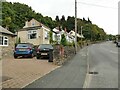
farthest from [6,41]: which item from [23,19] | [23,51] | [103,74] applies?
[23,19]

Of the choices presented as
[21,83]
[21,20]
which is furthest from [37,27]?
[21,83]

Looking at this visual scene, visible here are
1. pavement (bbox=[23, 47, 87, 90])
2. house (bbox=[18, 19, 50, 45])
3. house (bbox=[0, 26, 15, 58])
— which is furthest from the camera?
house (bbox=[18, 19, 50, 45])

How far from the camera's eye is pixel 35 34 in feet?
233

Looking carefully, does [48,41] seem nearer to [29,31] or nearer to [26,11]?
[29,31]

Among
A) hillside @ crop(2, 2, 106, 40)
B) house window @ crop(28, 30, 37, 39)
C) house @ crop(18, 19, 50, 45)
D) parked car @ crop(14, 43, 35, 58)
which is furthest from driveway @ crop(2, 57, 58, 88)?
house window @ crop(28, 30, 37, 39)

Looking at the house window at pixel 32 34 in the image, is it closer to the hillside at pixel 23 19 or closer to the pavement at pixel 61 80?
the hillside at pixel 23 19

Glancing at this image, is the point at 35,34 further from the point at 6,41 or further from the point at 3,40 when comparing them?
the point at 3,40

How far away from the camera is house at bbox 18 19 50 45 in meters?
69.2

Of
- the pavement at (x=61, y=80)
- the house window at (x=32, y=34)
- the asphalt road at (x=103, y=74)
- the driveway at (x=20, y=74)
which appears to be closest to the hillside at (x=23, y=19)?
the house window at (x=32, y=34)

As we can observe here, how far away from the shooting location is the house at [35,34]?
69188 mm

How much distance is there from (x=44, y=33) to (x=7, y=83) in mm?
59341

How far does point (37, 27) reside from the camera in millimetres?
70000

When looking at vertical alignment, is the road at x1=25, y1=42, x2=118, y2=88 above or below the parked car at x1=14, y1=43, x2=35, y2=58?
below

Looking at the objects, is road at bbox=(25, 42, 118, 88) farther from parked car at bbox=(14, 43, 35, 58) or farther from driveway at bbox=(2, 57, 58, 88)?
parked car at bbox=(14, 43, 35, 58)
